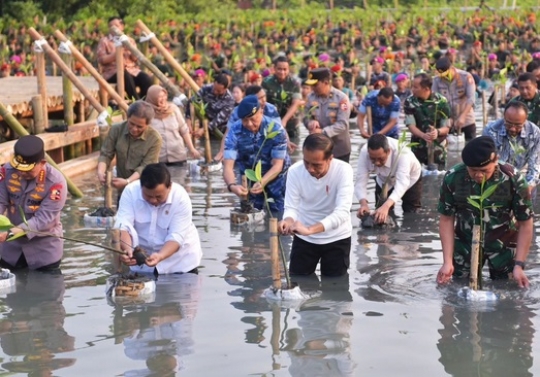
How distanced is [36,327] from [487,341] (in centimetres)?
311

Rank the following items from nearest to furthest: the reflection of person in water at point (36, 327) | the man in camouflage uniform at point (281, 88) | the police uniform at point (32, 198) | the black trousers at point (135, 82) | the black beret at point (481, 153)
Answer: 1. the reflection of person in water at point (36, 327)
2. the black beret at point (481, 153)
3. the police uniform at point (32, 198)
4. the man in camouflage uniform at point (281, 88)
5. the black trousers at point (135, 82)

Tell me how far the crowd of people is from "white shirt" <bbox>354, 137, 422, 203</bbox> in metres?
0.01

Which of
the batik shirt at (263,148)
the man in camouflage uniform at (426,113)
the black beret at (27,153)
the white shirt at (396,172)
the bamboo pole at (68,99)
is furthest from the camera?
the bamboo pole at (68,99)

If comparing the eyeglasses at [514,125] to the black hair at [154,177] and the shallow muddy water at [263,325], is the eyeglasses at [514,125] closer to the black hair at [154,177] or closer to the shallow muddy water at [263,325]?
the shallow muddy water at [263,325]

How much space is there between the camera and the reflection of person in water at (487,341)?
750 centimetres

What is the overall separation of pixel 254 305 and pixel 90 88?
33.6 ft

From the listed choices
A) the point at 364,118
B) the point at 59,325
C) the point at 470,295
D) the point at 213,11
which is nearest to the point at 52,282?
the point at 59,325

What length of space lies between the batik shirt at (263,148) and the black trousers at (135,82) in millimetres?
6518

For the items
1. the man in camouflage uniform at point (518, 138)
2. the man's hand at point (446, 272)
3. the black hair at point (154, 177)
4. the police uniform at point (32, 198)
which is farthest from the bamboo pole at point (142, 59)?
the man's hand at point (446, 272)

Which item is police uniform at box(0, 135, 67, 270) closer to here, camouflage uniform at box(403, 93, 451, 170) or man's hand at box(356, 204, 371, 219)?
man's hand at box(356, 204, 371, 219)

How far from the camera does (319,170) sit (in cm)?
904

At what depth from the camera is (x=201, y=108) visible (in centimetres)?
1688

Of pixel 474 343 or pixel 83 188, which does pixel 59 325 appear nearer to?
pixel 474 343

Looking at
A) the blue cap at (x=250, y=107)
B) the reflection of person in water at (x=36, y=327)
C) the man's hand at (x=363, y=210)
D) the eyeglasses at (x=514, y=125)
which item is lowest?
the reflection of person in water at (x=36, y=327)
